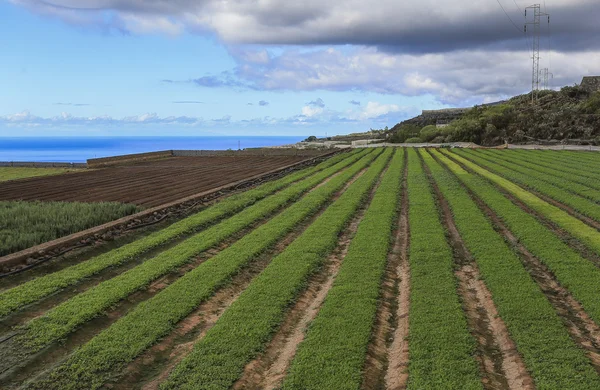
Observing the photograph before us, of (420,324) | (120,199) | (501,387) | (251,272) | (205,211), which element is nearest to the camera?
(501,387)

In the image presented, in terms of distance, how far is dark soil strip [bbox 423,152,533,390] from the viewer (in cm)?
556

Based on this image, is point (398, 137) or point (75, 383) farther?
point (398, 137)

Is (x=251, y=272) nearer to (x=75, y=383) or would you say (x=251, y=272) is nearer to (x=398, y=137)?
(x=75, y=383)

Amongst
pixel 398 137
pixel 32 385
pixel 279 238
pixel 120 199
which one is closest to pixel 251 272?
pixel 279 238

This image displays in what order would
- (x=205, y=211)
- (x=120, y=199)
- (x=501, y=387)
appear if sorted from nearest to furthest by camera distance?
1. (x=501, y=387)
2. (x=205, y=211)
3. (x=120, y=199)

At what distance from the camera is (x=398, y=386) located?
5441 millimetres

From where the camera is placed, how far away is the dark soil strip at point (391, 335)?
5.64 meters

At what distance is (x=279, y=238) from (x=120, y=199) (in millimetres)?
10636

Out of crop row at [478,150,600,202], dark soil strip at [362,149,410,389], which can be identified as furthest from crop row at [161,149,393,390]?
crop row at [478,150,600,202]

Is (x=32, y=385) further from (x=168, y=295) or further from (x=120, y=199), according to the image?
(x=120, y=199)

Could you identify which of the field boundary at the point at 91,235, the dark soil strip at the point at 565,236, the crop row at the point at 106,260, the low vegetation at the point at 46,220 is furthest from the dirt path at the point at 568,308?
the low vegetation at the point at 46,220

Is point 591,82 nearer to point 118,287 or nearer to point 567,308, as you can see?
point 567,308

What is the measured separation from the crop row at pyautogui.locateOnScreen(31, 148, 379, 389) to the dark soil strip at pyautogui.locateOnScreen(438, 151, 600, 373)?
237 inches

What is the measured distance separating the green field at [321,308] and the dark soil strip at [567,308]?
0.03 m
